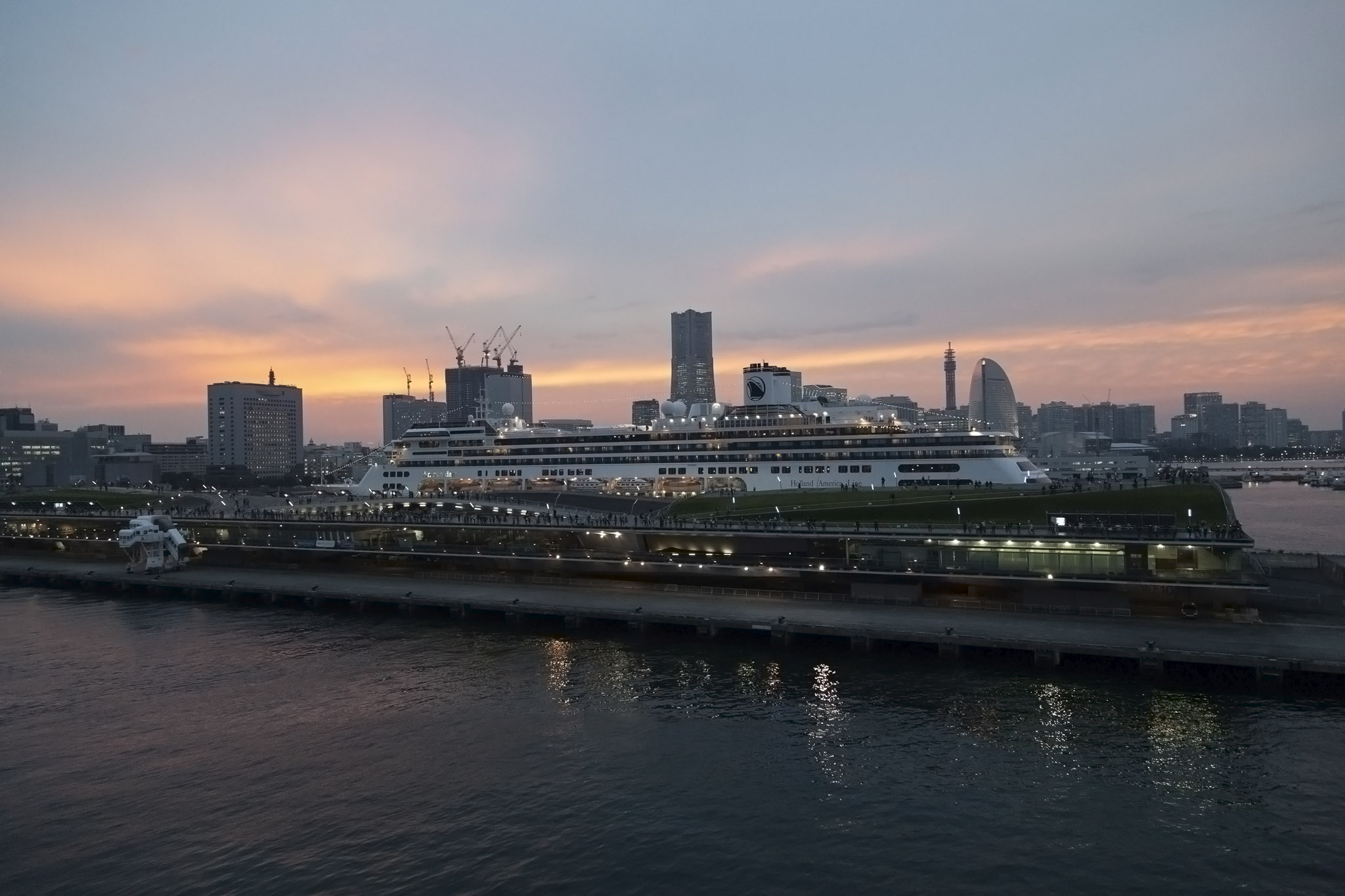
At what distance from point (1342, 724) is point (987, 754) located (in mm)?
13455

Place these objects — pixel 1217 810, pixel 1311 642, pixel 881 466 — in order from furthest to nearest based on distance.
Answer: pixel 881 466 < pixel 1311 642 < pixel 1217 810

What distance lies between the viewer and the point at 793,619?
43.9 metres

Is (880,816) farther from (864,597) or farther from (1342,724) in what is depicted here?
(864,597)

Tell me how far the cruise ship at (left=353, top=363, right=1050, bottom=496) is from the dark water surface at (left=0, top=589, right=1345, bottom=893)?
4559 centimetres

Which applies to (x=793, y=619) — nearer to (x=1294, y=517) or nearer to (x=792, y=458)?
(x=792, y=458)

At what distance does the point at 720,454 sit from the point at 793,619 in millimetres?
48668

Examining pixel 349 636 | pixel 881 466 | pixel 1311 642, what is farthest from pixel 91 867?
pixel 881 466

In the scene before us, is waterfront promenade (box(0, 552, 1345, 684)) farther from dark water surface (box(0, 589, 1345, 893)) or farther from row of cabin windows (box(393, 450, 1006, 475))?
row of cabin windows (box(393, 450, 1006, 475))

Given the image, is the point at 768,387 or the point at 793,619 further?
the point at 768,387

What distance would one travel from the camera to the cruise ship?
82125 millimetres

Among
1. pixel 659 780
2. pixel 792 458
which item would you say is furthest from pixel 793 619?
pixel 792 458

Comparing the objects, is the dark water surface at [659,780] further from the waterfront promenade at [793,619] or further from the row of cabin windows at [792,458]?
the row of cabin windows at [792,458]

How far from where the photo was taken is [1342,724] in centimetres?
3022

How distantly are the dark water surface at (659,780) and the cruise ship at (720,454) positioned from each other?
4559 cm
